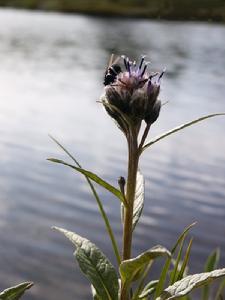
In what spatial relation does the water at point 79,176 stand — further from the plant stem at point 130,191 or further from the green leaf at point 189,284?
the green leaf at point 189,284

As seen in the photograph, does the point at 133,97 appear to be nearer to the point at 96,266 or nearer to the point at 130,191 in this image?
the point at 130,191

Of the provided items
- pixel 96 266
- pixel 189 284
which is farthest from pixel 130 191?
pixel 189 284

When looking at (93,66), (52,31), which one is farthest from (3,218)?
(52,31)

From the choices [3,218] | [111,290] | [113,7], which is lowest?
[3,218]

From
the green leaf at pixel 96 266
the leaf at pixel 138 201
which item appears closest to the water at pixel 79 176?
the leaf at pixel 138 201

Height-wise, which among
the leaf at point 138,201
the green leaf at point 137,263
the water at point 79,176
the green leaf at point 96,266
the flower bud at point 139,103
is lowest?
the water at point 79,176

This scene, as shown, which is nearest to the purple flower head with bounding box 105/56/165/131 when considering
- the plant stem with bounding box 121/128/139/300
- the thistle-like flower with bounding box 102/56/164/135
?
the thistle-like flower with bounding box 102/56/164/135

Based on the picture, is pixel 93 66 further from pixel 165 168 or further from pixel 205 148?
pixel 165 168
